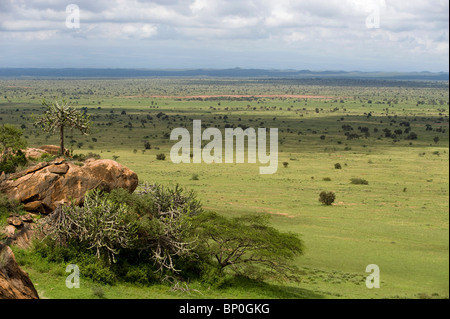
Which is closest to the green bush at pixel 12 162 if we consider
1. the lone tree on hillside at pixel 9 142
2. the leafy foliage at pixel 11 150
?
the leafy foliage at pixel 11 150

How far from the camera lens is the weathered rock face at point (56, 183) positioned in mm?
27250

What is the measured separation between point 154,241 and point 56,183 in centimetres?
581

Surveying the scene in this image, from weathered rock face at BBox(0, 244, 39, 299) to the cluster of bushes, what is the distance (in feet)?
14.7

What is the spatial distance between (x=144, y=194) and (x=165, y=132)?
78980mm

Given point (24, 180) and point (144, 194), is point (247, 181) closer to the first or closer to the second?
point (144, 194)

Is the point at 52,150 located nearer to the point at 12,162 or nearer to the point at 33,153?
the point at 33,153

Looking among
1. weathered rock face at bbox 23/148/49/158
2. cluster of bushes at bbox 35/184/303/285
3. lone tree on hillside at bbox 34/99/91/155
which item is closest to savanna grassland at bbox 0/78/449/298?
cluster of bushes at bbox 35/184/303/285

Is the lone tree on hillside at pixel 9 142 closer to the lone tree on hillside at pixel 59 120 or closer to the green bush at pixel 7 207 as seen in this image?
the lone tree on hillside at pixel 59 120

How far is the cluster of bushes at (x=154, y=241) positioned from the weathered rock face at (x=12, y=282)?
4.48 meters

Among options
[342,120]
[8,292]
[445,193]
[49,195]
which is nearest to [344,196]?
[445,193]

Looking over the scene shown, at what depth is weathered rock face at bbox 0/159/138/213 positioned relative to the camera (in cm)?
2725

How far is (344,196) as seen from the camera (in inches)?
2087

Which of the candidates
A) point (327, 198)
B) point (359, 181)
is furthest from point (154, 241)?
point (359, 181)
